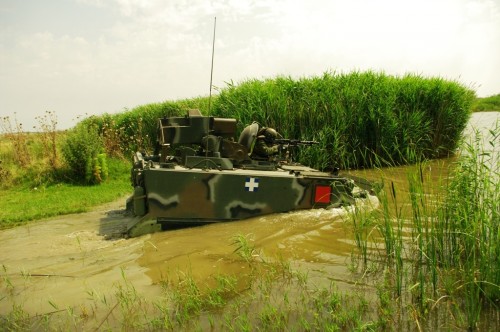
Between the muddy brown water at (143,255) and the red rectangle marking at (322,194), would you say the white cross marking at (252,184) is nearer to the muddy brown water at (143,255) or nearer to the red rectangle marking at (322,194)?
the muddy brown water at (143,255)

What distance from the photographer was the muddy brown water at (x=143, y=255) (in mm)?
4520

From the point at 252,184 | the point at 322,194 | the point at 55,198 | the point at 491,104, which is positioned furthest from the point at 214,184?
the point at 491,104

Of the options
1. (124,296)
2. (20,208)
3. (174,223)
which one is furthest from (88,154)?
(124,296)

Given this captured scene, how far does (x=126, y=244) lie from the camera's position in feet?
20.4

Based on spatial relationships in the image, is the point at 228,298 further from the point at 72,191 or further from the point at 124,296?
the point at 72,191

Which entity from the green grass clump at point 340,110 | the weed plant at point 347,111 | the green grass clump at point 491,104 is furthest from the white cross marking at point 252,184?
the green grass clump at point 491,104

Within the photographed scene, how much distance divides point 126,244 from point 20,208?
174 inches

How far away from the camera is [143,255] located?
18.4ft

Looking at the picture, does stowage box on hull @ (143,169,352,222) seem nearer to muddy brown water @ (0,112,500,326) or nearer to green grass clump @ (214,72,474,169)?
muddy brown water @ (0,112,500,326)

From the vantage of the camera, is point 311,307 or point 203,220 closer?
point 311,307

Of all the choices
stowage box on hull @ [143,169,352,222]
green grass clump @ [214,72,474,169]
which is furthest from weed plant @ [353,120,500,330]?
green grass clump @ [214,72,474,169]

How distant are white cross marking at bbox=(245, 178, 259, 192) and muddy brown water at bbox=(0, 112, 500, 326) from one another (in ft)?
1.57

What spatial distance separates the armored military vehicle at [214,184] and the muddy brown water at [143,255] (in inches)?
7.5

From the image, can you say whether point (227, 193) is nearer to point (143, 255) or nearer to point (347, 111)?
point (143, 255)
